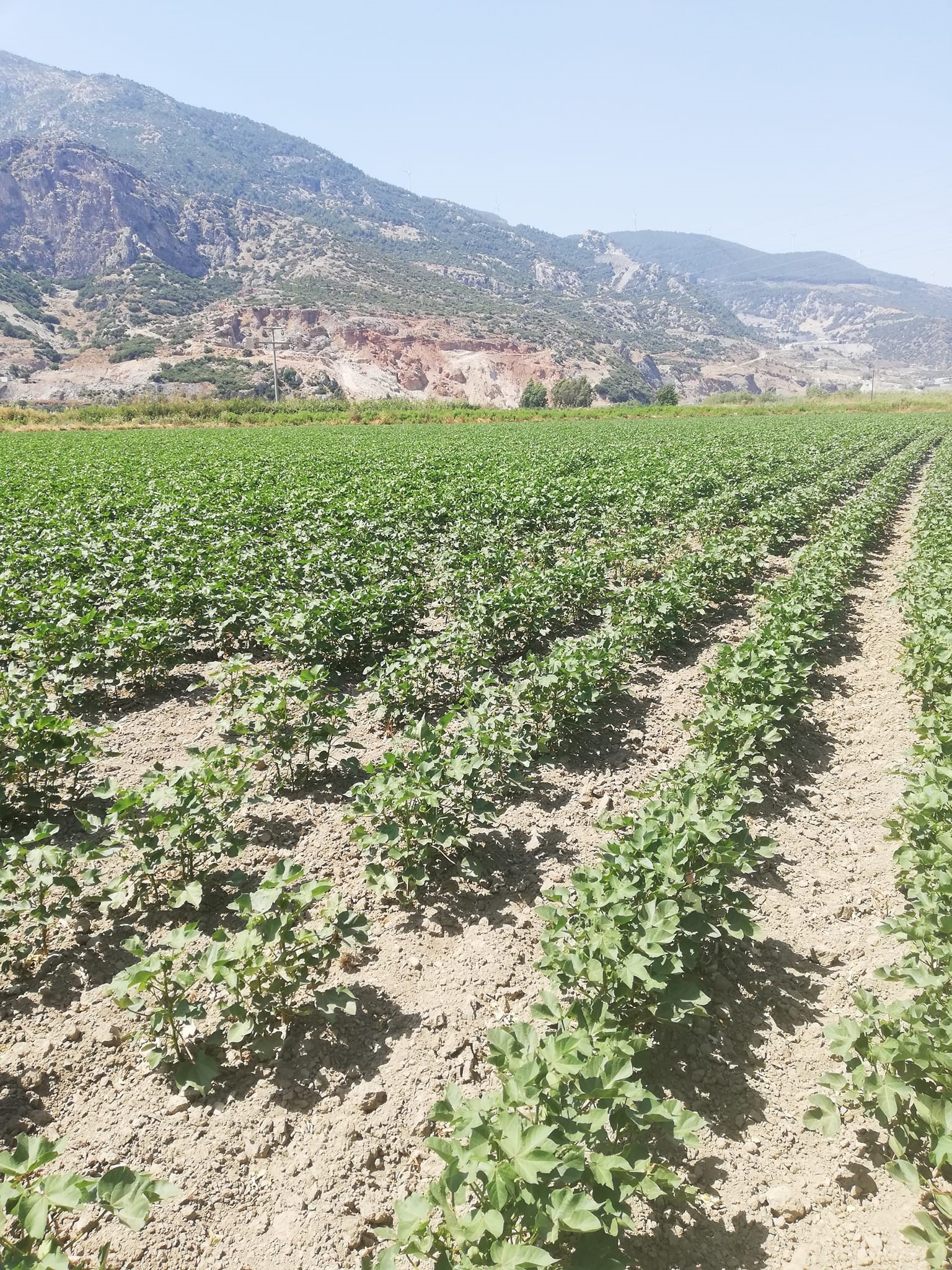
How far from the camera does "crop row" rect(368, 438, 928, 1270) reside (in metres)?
2.11

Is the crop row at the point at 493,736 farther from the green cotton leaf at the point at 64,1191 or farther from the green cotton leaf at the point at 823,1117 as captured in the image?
the green cotton leaf at the point at 823,1117

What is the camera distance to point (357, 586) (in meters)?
9.02

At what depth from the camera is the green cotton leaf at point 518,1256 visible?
1.92 meters

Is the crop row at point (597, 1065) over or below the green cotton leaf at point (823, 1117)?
over

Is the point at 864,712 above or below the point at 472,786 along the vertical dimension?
below

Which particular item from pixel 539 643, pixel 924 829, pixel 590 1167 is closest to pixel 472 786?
pixel 590 1167

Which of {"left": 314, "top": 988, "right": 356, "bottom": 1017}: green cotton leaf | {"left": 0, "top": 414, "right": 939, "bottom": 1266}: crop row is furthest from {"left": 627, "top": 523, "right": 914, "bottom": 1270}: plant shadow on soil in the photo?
{"left": 314, "top": 988, "right": 356, "bottom": 1017}: green cotton leaf

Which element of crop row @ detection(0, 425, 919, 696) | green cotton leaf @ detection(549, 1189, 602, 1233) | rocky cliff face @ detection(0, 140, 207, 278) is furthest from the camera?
rocky cliff face @ detection(0, 140, 207, 278)

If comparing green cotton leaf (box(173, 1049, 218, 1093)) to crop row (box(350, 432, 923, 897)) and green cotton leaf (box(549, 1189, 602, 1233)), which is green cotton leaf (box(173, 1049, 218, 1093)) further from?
green cotton leaf (box(549, 1189, 602, 1233))

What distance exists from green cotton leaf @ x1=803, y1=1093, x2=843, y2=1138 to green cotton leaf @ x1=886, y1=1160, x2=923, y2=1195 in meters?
0.20

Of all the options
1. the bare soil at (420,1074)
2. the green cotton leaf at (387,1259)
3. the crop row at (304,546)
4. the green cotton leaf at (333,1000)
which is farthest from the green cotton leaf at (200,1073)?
the crop row at (304,546)

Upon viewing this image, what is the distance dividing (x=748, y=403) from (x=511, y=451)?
66.8 m

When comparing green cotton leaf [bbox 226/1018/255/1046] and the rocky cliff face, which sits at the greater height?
the rocky cliff face

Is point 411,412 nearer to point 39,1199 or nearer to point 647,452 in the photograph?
point 647,452
